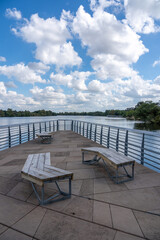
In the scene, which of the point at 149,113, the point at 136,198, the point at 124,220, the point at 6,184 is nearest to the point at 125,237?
the point at 124,220

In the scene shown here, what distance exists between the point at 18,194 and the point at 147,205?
6.79 feet

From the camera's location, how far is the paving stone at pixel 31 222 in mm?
1552

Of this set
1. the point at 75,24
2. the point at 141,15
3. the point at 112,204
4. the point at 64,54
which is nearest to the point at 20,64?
the point at 64,54

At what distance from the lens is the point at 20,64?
13.5m

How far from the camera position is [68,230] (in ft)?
5.07

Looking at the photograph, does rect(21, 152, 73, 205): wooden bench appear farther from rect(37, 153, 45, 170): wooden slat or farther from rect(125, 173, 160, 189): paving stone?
rect(125, 173, 160, 189): paving stone

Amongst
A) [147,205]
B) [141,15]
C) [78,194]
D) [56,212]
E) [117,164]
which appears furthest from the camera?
[141,15]

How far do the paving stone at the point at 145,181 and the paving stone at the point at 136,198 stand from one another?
0.15 metres

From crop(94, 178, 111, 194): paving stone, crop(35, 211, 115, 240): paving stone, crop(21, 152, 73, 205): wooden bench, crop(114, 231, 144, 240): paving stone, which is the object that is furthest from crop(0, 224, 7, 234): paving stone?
crop(94, 178, 111, 194): paving stone

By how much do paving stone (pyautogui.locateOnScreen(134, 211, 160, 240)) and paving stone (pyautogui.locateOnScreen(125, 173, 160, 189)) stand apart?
0.78 m

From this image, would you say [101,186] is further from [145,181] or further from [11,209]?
[11,209]

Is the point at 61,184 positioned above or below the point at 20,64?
below

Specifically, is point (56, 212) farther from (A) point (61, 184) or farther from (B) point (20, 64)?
(B) point (20, 64)

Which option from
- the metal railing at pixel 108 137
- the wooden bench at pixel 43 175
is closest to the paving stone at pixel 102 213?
the wooden bench at pixel 43 175
